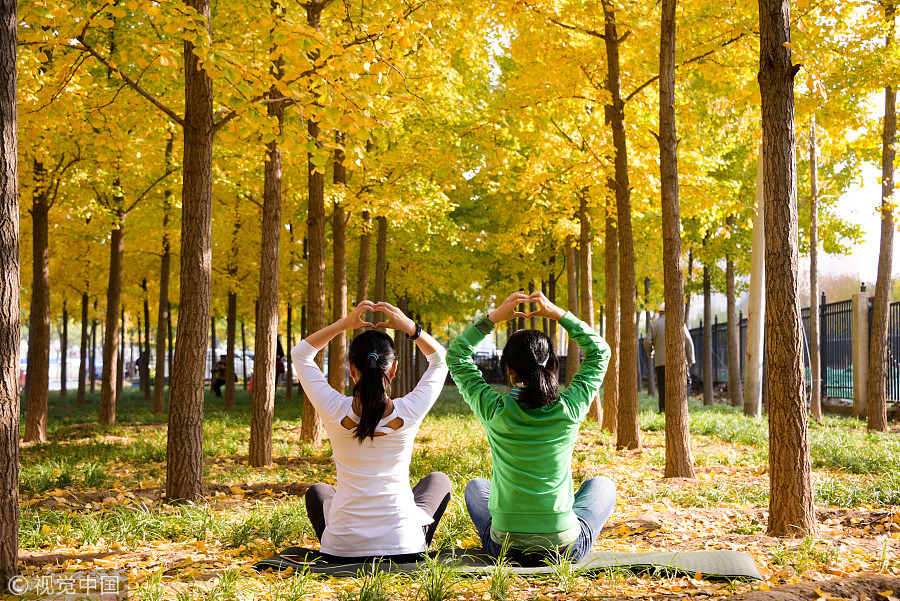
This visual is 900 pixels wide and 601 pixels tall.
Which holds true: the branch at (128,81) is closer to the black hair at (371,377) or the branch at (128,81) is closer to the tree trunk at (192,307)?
the tree trunk at (192,307)

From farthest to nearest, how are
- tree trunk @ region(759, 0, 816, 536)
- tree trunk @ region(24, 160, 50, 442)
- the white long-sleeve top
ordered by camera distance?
tree trunk @ region(24, 160, 50, 442), tree trunk @ region(759, 0, 816, 536), the white long-sleeve top

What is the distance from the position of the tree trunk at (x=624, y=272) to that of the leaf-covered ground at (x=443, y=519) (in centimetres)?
41

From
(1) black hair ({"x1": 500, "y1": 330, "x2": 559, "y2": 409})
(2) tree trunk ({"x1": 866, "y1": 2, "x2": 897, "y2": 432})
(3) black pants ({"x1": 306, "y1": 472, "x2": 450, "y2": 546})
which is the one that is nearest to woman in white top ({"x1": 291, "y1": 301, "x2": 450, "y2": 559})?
(3) black pants ({"x1": 306, "y1": 472, "x2": 450, "y2": 546})

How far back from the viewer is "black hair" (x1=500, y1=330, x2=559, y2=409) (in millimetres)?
3398

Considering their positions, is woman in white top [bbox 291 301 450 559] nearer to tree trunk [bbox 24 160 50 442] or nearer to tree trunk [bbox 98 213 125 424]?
tree trunk [bbox 24 160 50 442]

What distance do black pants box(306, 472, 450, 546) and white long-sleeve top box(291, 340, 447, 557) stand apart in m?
0.30

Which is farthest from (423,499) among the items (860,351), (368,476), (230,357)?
(230,357)

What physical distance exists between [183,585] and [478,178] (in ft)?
33.6

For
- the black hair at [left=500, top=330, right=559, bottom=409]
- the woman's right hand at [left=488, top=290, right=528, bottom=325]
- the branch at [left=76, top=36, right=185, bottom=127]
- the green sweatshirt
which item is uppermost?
the branch at [left=76, top=36, right=185, bottom=127]

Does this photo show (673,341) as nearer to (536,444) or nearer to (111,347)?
(536,444)

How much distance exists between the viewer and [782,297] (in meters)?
4.43

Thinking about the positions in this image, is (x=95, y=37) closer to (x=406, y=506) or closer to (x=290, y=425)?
(x=290, y=425)

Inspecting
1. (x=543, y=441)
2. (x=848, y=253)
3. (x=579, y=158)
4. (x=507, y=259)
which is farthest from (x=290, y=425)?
(x=848, y=253)

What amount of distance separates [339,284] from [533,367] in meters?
8.19
